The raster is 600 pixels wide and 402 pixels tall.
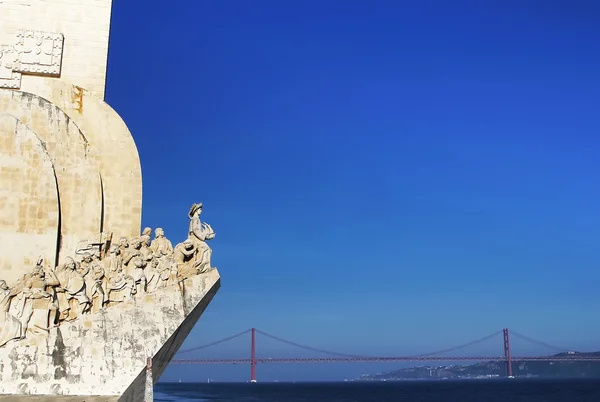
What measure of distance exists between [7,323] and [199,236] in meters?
3.53

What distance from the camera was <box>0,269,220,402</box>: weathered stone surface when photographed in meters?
11.1

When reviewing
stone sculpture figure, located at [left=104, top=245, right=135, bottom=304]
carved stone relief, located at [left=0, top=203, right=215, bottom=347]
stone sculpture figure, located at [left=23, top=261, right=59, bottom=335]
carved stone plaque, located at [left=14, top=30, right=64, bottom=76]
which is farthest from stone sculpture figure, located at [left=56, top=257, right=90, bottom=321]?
carved stone plaque, located at [left=14, top=30, right=64, bottom=76]

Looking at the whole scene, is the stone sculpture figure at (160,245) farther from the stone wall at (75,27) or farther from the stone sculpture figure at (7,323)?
the stone wall at (75,27)

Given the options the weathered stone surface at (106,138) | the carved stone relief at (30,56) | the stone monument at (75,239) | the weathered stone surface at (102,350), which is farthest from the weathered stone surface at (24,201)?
the weathered stone surface at (102,350)

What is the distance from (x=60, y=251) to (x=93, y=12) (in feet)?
17.2

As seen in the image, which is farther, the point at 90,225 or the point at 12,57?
the point at 12,57

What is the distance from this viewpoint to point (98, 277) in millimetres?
12406

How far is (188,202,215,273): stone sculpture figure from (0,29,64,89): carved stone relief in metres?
4.35

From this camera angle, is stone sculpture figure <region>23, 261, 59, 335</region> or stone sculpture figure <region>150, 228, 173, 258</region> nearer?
stone sculpture figure <region>23, 261, 59, 335</region>

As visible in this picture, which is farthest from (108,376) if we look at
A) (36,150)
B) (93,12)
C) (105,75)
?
(93,12)

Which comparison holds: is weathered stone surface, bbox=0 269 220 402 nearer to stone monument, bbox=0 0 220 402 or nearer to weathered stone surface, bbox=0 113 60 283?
stone monument, bbox=0 0 220 402

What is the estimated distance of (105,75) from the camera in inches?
608

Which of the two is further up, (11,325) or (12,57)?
(12,57)

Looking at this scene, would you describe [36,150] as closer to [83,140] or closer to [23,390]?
[83,140]
